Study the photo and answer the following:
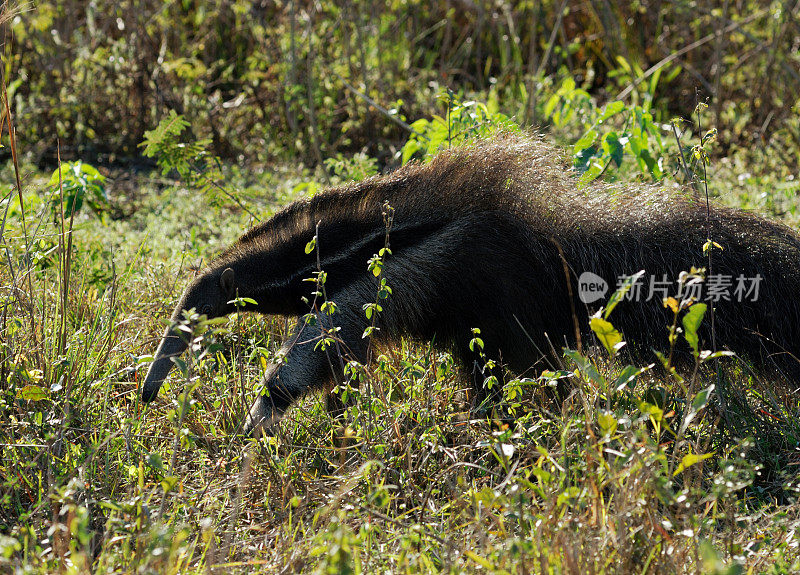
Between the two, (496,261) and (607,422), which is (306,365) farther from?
(607,422)

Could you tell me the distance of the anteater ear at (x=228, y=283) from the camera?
4.30 m

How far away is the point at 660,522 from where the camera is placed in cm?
276

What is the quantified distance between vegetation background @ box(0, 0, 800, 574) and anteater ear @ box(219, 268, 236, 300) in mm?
305

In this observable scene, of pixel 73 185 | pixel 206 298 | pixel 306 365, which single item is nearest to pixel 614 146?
pixel 306 365

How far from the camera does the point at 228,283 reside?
4375 mm

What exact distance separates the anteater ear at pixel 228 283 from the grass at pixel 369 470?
0.36 m

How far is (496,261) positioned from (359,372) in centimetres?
100

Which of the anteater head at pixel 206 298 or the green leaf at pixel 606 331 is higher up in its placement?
the green leaf at pixel 606 331

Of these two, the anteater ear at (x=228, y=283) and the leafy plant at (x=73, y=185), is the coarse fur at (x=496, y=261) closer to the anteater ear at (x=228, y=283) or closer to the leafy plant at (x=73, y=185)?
the anteater ear at (x=228, y=283)

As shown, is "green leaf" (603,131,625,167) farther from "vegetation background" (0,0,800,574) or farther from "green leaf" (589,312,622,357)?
"green leaf" (589,312,622,357)

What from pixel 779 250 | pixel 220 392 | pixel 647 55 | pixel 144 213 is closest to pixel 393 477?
pixel 220 392

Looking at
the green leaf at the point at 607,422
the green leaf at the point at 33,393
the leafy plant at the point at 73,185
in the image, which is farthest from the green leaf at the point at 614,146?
the green leaf at the point at 33,393

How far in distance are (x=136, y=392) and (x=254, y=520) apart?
3.58ft

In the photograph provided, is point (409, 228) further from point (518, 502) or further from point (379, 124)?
point (379, 124)
